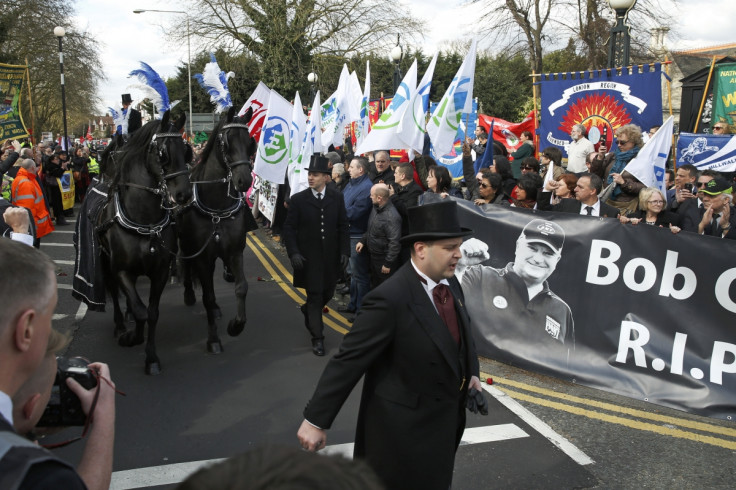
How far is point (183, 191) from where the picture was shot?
20.4 ft

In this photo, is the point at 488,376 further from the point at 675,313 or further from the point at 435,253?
the point at 435,253

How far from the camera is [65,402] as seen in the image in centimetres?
178

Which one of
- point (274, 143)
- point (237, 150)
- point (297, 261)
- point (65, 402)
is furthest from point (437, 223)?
point (274, 143)

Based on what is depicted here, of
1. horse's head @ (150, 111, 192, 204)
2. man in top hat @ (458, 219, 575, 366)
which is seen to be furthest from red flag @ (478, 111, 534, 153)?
horse's head @ (150, 111, 192, 204)

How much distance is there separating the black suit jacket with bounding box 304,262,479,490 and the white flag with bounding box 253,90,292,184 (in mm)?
6513

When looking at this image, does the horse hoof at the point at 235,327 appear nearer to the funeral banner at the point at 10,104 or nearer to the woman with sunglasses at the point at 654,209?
the woman with sunglasses at the point at 654,209

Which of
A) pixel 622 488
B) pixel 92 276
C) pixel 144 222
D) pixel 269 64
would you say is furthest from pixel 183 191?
pixel 269 64

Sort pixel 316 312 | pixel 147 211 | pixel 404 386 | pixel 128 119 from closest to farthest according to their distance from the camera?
pixel 404 386 → pixel 147 211 → pixel 316 312 → pixel 128 119

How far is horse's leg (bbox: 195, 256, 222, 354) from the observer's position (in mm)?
6922

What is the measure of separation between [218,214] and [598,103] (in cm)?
656

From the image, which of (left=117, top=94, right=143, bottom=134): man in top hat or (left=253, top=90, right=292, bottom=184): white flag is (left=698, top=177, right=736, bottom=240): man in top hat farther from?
(left=117, top=94, right=143, bottom=134): man in top hat

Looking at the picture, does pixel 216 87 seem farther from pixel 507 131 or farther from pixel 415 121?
pixel 507 131

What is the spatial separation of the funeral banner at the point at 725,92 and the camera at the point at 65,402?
43.7 ft

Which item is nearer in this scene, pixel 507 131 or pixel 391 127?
pixel 391 127
